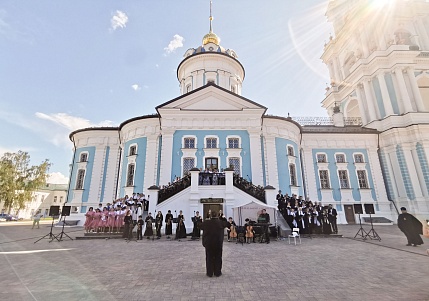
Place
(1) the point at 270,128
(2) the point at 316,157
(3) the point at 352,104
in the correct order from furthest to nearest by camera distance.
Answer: (3) the point at 352,104, (2) the point at 316,157, (1) the point at 270,128

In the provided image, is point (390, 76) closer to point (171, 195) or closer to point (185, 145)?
point (185, 145)

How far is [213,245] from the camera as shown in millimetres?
5758

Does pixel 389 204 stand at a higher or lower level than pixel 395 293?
higher

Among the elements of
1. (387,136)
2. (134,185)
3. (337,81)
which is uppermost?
(337,81)

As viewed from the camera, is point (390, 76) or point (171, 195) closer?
point (171, 195)

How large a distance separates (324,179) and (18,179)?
47678mm

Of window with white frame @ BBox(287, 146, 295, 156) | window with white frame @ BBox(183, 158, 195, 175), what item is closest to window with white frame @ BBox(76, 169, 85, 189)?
window with white frame @ BBox(183, 158, 195, 175)

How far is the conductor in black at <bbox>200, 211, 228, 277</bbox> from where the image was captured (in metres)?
5.63

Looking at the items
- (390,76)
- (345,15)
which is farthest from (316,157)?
(345,15)

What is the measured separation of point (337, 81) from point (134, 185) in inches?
1323

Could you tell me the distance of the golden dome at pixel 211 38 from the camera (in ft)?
106

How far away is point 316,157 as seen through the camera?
2444cm

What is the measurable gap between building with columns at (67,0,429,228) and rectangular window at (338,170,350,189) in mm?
113

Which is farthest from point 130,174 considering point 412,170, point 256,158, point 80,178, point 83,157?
point 412,170
